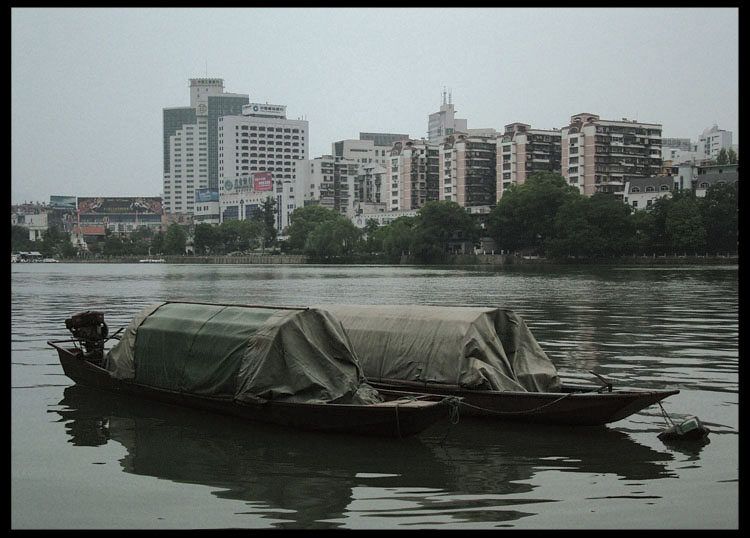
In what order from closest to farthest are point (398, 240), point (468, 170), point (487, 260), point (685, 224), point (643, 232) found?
point (685, 224), point (643, 232), point (487, 260), point (398, 240), point (468, 170)

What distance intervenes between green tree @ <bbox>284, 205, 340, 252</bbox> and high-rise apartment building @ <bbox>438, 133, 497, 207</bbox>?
946 inches

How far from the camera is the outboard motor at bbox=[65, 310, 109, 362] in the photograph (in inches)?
666

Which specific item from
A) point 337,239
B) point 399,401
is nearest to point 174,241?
point 337,239

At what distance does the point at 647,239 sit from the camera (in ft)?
347

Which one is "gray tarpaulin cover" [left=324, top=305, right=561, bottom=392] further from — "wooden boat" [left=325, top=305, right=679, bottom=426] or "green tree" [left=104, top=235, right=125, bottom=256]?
"green tree" [left=104, top=235, right=125, bottom=256]

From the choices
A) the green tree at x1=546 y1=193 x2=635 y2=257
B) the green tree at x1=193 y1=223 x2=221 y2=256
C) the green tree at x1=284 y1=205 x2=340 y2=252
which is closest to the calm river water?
the green tree at x1=546 y1=193 x2=635 y2=257

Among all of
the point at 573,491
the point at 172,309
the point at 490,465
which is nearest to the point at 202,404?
the point at 172,309

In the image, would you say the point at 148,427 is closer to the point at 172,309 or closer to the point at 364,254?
the point at 172,309

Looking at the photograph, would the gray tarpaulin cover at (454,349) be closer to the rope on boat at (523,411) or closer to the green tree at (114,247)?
the rope on boat at (523,411)

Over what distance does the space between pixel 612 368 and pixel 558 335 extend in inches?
288

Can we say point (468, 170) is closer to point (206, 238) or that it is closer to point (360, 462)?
point (206, 238)

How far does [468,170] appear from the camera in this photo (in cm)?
16000

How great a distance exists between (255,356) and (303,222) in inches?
6158

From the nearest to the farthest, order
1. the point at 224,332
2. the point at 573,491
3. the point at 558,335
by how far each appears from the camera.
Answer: the point at 573,491 → the point at 224,332 → the point at 558,335
